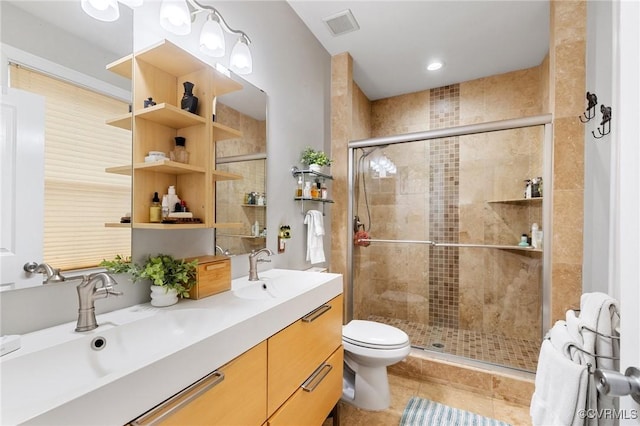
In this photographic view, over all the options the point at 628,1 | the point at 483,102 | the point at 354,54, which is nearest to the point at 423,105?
the point at 483,102

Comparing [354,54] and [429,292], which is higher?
Result: [354,54]

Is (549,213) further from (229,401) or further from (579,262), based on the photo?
(229,401)

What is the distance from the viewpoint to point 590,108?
1.57m

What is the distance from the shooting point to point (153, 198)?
1.14m

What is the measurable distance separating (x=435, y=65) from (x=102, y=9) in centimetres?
265

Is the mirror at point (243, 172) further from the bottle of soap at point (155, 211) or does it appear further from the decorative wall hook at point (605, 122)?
the decorative wall hook at point (605, 122)

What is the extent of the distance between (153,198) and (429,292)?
263 cm

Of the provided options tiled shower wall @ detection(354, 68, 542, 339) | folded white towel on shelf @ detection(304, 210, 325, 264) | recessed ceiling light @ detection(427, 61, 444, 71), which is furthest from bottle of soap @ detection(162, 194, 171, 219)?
recessed ceiling light @ detection(427, 61, 444, 71)

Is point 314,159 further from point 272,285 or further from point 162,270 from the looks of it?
point 162,270

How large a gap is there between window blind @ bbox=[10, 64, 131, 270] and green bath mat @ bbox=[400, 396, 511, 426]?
5.99ft

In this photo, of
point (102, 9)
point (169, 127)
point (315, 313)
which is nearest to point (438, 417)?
point (315, 313)

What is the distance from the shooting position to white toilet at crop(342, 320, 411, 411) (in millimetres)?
1729

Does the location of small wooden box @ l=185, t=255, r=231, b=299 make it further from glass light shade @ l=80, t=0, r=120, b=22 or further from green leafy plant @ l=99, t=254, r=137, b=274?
glass light shade @ l=80, t=0, r=120, b=22

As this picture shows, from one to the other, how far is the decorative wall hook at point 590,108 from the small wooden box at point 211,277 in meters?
2.10
